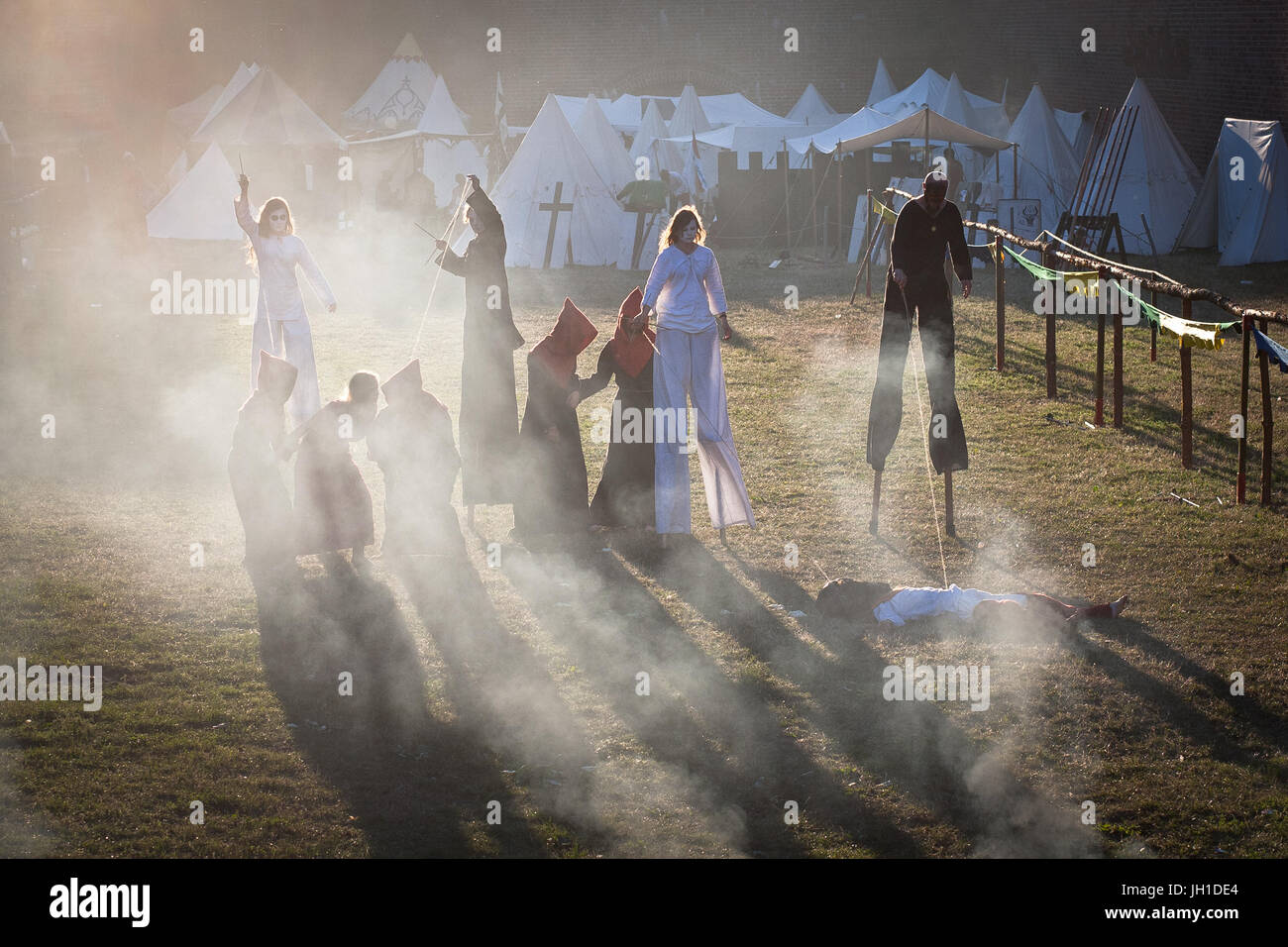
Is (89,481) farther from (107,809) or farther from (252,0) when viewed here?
(252,0)

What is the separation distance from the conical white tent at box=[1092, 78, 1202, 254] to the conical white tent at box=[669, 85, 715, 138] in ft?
30.3

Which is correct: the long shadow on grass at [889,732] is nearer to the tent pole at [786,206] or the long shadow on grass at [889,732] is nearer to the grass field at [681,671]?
the grass field at [681,671]

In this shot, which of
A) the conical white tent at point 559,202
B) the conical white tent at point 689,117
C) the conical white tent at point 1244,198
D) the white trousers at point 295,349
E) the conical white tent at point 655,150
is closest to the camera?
the white trousers at point 295,349

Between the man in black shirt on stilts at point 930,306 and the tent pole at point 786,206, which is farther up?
the tent pole at point 786,206

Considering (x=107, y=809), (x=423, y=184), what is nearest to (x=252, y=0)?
(x=423, y=184)

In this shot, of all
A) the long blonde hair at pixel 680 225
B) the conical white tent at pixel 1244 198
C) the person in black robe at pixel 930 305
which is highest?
the conical white tent at pixel 1244 198

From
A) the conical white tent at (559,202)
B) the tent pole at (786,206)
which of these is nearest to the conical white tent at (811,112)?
the tent pole at (786,206)

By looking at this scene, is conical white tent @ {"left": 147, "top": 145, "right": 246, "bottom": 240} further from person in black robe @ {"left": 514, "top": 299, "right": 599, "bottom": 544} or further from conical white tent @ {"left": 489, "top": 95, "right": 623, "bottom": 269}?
person in black robe @ {"left": 514, "top": 299, "right": 599, "bottom": 544}

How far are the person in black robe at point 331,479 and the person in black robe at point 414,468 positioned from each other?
155 millimetres

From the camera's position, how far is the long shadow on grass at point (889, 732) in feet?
15.8

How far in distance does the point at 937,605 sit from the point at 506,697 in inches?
96.8

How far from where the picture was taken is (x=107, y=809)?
194 inches

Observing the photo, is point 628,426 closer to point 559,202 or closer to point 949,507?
point 949,507

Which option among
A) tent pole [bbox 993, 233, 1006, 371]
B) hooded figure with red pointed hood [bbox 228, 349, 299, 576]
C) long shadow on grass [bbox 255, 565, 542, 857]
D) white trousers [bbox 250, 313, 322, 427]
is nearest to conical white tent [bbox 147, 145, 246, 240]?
white trousers [bbox 250, 313, 322, 427]
